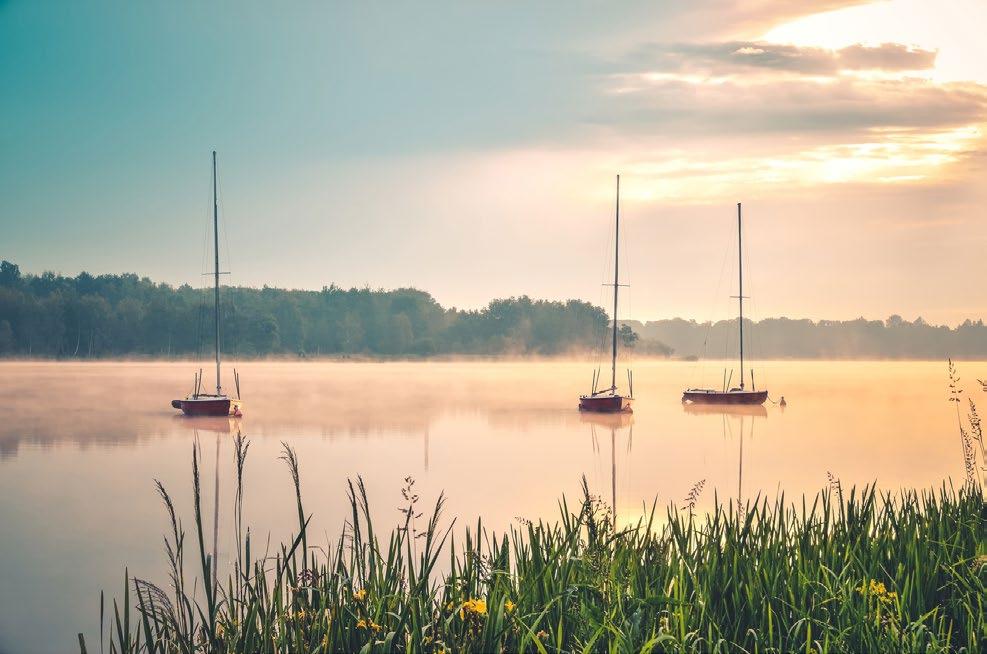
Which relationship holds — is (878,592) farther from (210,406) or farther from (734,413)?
(734,413)

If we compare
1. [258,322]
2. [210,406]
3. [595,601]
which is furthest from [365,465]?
[258,322]

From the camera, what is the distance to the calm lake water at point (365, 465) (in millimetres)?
17250

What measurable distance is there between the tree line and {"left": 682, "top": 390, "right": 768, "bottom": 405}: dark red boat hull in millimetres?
54560

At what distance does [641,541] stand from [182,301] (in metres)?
132

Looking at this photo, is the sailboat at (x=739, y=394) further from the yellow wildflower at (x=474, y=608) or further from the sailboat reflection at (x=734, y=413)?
the yellow wildflower at (x=474, y=608)

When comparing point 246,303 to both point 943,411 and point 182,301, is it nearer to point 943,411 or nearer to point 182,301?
point 182,301

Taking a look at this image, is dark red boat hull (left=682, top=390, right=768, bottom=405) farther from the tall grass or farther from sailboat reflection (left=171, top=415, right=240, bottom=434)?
the tall grass

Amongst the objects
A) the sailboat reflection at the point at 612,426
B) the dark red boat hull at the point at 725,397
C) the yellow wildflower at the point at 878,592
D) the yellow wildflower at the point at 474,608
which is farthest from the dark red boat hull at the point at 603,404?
the yellow wildflower at the point at 474,608

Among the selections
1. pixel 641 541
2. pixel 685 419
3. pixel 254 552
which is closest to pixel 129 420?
pixel 685 419

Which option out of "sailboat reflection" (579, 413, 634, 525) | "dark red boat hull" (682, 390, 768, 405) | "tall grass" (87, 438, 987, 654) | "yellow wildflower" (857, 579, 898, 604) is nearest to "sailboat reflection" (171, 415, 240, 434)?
"sailboat reflection" (579, 413, 634, 525)

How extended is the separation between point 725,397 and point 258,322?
89.7 meters

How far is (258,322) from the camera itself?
5251 inches

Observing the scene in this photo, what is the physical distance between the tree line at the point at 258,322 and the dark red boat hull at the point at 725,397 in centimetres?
5456

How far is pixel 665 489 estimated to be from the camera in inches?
1030
